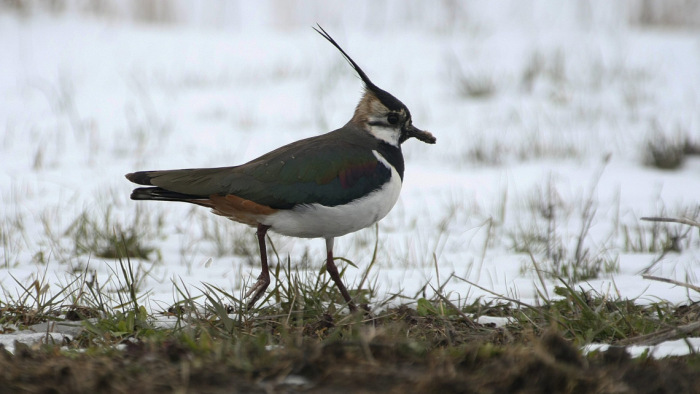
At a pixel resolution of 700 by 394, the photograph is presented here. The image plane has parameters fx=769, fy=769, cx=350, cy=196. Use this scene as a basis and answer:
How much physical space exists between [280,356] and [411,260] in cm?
278

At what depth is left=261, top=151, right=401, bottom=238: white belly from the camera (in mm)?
3828

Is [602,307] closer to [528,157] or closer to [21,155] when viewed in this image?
[528,157]

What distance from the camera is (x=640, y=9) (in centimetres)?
1377

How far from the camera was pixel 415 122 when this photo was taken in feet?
31.2

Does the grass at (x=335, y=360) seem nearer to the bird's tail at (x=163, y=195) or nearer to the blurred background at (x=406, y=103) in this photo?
the bird's tail at (x=163, y=195)

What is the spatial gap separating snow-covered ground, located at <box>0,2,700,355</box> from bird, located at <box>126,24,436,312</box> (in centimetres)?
43

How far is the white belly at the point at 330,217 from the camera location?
3828 millimetres

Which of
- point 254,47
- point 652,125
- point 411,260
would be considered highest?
point 254,47

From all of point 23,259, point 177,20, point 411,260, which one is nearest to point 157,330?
point 23,259

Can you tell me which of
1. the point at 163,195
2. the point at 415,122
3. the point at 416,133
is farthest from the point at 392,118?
the point at 415,122

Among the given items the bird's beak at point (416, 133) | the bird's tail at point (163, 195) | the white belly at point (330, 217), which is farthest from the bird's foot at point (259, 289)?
the bird's beak at point (416, 133)

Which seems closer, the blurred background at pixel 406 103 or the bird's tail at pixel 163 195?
the bird's tail at pixel 163 195

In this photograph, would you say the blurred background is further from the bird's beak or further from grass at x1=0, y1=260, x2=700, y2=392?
grass at x1=0, y1=260, x2=700, y2=392

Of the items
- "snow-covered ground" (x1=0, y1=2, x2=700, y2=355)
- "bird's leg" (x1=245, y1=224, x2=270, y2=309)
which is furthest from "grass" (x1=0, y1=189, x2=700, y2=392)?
"snow-covered ground" (x1=0, y1=2, x2=700, y2=355)
